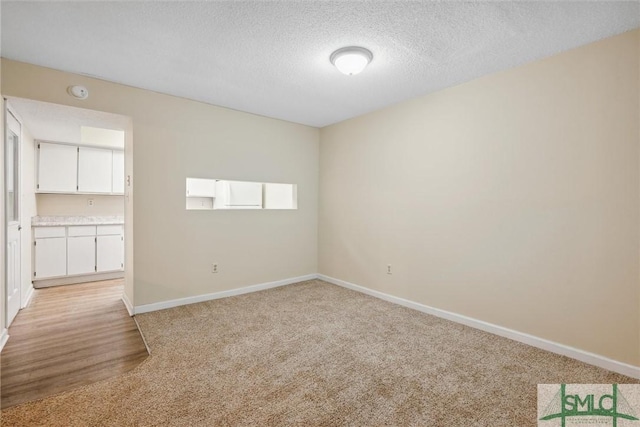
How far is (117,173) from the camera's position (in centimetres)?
521

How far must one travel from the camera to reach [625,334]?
7.18 ft

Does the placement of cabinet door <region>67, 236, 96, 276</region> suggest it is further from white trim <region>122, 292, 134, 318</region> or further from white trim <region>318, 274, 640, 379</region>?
white trim <region>318, 274, 640, 379</region>

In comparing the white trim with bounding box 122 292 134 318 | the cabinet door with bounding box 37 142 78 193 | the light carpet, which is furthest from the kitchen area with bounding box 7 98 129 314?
the light carpet

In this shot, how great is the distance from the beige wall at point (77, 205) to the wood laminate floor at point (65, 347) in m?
1.71

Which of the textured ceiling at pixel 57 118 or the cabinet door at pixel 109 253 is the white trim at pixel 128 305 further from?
the textured ceiling at pixel 57 118

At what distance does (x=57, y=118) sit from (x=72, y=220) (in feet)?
6.48

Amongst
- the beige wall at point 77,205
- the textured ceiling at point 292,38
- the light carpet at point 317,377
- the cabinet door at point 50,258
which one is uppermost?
the textured ceiling at point 292,38

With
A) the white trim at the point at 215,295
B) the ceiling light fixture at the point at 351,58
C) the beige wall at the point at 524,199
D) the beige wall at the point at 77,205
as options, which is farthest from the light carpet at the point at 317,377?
the beige wall at the point at 77,205

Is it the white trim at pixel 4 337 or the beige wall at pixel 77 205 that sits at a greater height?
the beige wall at pixel 77 205

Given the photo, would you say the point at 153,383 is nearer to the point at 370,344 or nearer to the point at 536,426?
the point at 370,344

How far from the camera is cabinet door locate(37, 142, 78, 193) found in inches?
183

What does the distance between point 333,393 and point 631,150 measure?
2.72 meters

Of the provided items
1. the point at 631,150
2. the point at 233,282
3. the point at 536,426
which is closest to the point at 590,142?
the point at 631,150

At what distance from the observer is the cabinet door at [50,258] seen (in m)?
4.36
